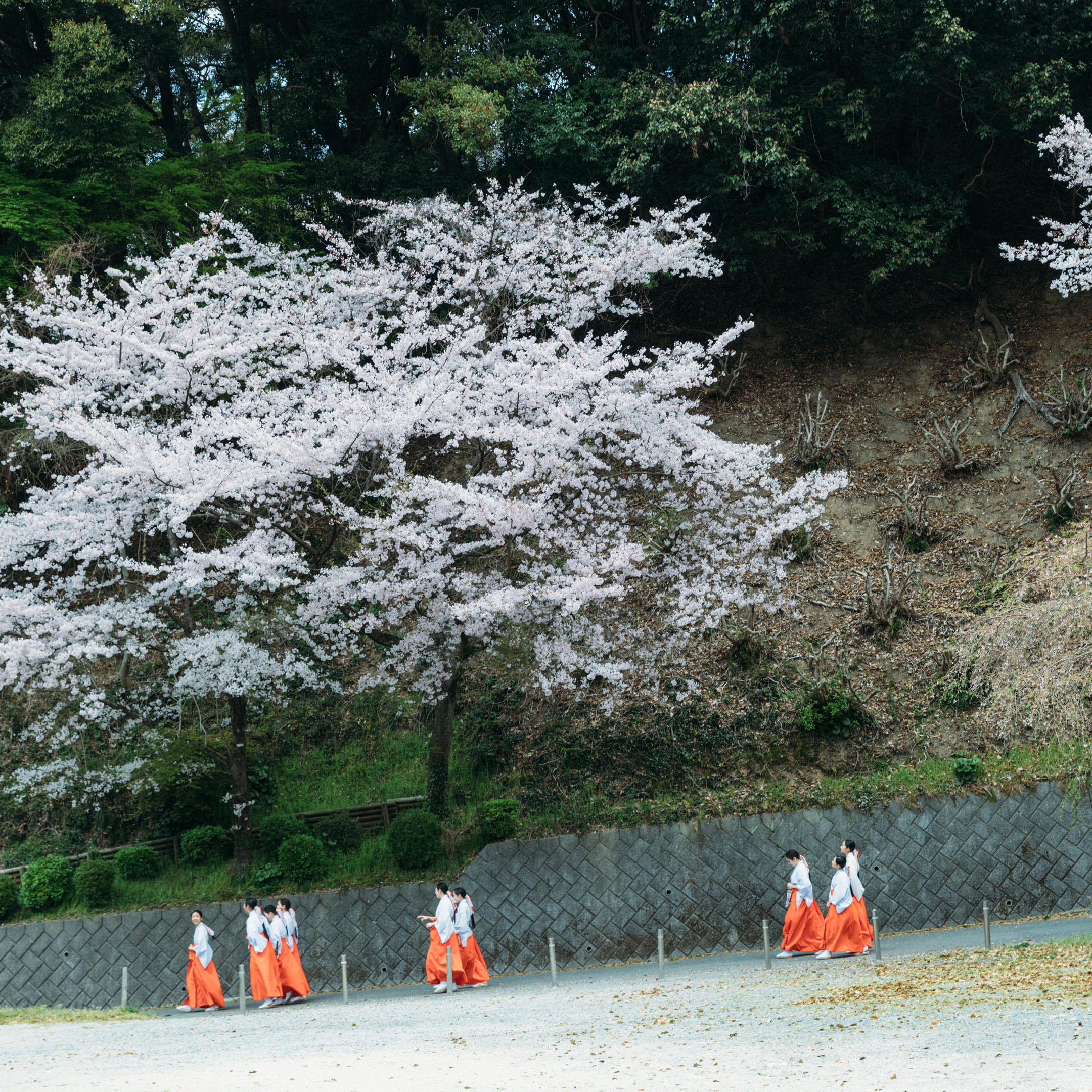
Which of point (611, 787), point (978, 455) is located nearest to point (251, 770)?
point (611, 787)

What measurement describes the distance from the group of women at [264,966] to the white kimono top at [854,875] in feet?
22.8

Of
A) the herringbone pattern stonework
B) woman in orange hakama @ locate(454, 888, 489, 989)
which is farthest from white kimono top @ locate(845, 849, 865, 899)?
woman in orange hakama @ locate(454, 888, 489, 989)

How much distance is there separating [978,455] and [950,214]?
537 centimetres

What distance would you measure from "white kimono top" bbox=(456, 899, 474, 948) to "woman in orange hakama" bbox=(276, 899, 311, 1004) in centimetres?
212

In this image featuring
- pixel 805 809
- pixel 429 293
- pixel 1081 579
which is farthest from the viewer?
pixel 429 293

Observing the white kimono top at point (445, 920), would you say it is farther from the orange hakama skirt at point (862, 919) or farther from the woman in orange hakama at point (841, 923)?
the orange hakama skirt at point (862, 919)

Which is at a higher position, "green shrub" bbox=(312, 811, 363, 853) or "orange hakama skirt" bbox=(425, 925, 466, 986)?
"green shrub" bbox=(312, 811, 363, 853)

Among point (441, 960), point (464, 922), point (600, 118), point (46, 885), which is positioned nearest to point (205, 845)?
point (46, 885)

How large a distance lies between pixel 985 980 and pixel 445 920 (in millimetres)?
6155

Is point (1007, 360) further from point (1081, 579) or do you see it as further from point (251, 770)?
point (251, 770)

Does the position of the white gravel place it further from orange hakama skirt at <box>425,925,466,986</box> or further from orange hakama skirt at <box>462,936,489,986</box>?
orange hakama skirt at <box>462,936,489,986</box>

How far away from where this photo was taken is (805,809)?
1455 cm

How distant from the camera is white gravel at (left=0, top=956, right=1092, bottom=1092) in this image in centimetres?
629

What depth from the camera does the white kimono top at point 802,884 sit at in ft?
41.4
